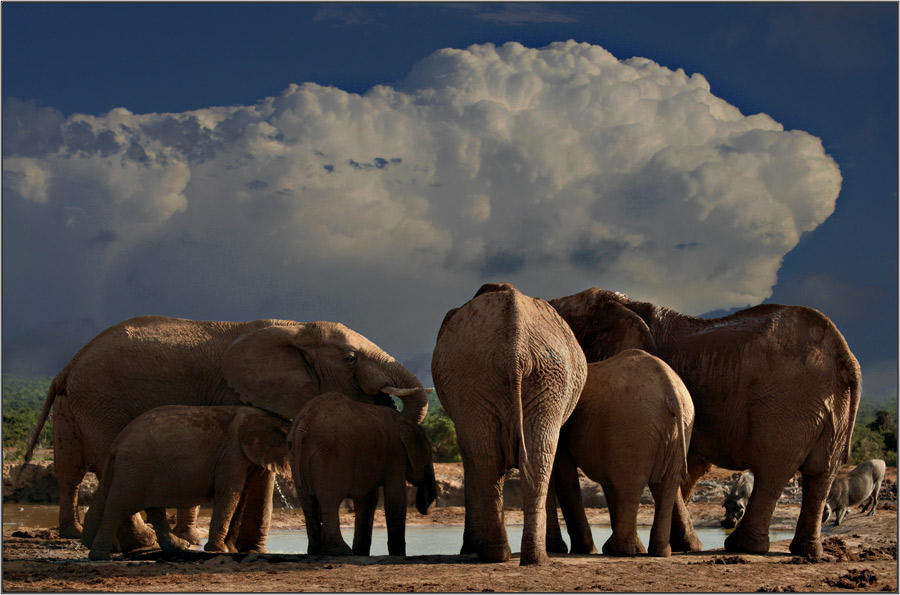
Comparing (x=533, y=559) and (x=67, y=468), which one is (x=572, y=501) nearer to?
(x=533, y=559)

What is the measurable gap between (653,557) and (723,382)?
2.61m

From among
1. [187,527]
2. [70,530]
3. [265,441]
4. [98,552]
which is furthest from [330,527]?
[70,530]

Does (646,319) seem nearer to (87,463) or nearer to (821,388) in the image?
(821,388)

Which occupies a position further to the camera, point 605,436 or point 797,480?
point 797,480

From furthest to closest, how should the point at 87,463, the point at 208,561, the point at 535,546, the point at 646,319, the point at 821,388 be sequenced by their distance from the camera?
the point at 87,463 < the point at 646,319 < the point at 821,388 < the point at 208,561 < the point at 535,546

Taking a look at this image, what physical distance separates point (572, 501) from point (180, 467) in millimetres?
4169

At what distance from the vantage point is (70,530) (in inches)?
554

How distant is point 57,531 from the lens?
49.2 ft

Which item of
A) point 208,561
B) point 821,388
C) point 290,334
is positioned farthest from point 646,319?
point 208,561

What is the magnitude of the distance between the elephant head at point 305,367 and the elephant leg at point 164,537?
7.57 ft

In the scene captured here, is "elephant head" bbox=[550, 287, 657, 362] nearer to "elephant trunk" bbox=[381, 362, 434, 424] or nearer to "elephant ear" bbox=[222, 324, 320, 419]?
"elephant trunk" bbox=[381, 362, 434, 424]

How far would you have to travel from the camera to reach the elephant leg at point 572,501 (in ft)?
36.6

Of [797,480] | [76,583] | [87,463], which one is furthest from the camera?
[797,480]

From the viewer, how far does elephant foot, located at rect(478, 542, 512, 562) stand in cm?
959
